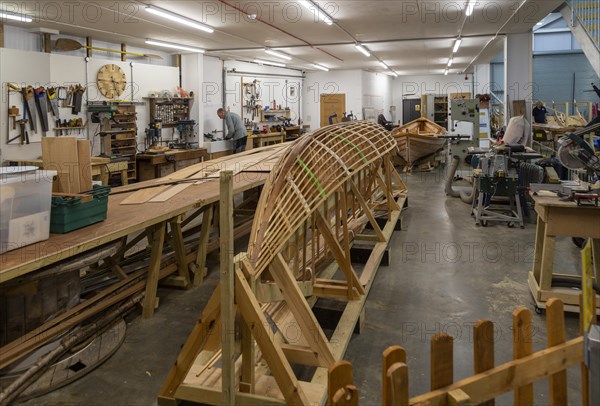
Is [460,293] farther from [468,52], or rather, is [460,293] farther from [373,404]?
[468,52]

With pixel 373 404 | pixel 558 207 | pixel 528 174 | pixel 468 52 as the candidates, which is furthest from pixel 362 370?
pixel 468 52

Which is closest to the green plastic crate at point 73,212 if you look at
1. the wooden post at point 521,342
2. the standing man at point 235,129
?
the wooden post at point 521,342

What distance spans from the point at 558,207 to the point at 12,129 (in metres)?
7.36

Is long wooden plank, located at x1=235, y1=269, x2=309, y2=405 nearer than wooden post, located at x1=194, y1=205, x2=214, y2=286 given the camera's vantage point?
Yes

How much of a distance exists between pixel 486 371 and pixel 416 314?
7.60 ft

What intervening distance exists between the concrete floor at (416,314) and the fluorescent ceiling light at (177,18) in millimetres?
4252

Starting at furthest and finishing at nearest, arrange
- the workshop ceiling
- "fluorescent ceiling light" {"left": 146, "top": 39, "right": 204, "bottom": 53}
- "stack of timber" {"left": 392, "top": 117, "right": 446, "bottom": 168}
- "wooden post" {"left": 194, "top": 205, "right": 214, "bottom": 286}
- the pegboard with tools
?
1. "stack of timber" {"left": 392, "top": 117, "right": 446, "bottom": 168}
2. "fluorescent ceiling light" {"left": 146, "top": 39, "right": 204, "bottom": 53}
3. the pegboard with tools
4. the workshop ceiling
5. "wooden post" {"left": 194, "top": 205, "right": 214, "bottom": 286}

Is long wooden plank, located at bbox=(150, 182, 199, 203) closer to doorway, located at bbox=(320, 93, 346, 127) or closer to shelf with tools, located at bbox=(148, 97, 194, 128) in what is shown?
shelf with tools, located at bbox=(148, 97, 194, 128)

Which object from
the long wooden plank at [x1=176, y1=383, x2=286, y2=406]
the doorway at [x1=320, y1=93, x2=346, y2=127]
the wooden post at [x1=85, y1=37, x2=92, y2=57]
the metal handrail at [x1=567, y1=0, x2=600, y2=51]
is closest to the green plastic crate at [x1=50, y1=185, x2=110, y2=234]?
the long wooden plank at [x1=176, y1=383, x2=286, y2=406]

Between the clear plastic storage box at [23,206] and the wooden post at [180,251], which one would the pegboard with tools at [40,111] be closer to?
the wooden post at [180,251]

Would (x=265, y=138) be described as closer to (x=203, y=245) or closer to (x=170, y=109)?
(x=170, y=109)

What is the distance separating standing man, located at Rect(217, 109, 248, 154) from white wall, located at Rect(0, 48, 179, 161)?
1.67 m

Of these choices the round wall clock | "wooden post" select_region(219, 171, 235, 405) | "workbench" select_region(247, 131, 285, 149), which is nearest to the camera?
Answer: "wooden post" select_region(219, 171, 235, 405)

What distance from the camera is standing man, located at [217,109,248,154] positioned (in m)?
11.2
